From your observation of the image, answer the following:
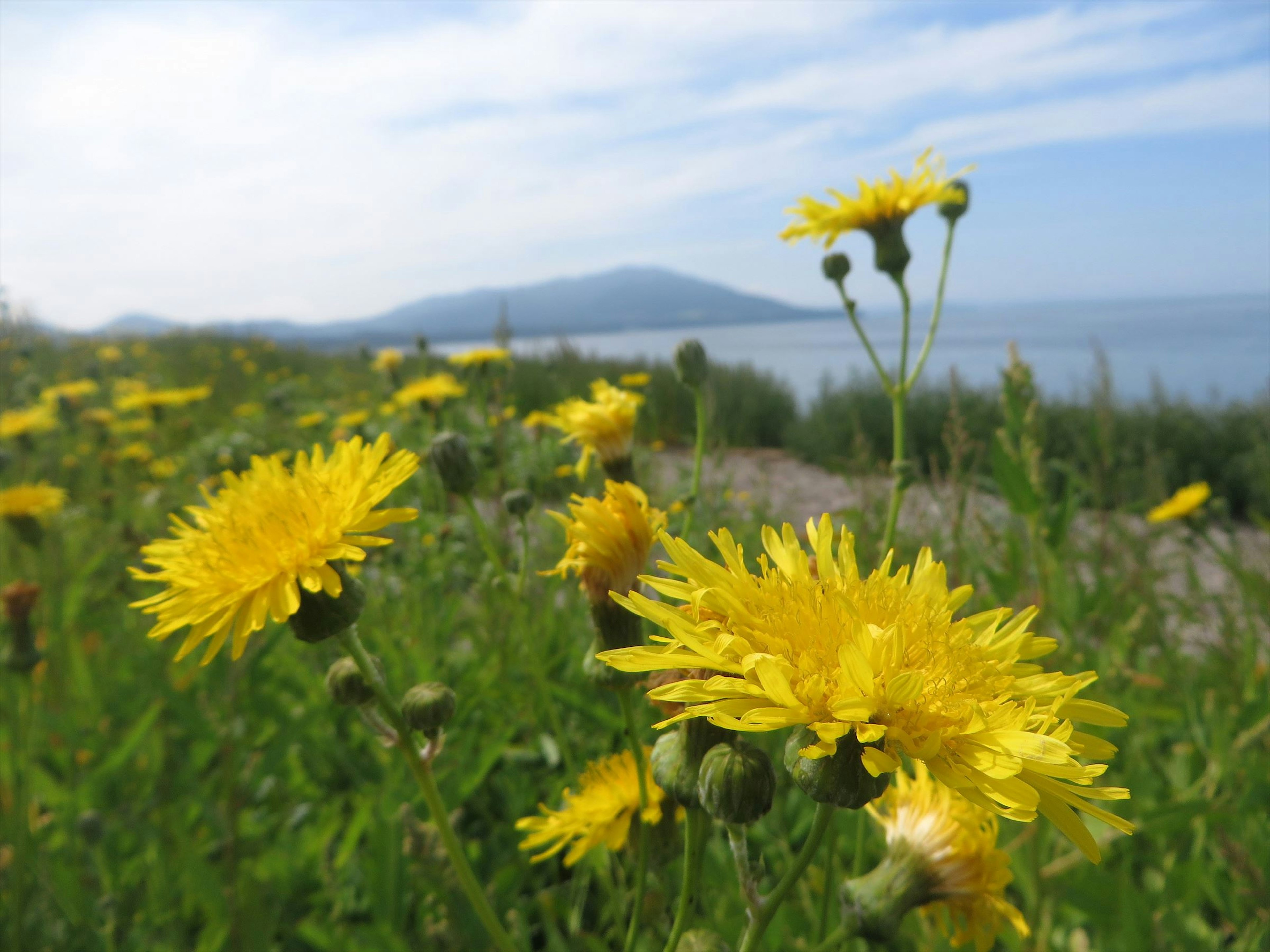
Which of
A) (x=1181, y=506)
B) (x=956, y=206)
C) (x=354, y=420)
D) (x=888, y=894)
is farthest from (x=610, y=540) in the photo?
(x=354, y=420)

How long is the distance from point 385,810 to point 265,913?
10.2 inches

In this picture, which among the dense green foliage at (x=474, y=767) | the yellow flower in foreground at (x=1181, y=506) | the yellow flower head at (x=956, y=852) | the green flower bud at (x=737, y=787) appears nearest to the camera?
the green flower bud at (x=737, y=787)

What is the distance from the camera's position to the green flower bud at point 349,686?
0.92 meters

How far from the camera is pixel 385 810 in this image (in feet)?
5.04

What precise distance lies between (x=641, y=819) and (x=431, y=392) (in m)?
2.88

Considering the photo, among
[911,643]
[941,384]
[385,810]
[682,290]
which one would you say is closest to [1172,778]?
[911,643]

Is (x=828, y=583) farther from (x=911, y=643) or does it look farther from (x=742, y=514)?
(x=742, y=514)

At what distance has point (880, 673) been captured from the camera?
64cm

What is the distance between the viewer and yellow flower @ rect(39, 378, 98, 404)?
197 inches

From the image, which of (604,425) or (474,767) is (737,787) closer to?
(604,425)

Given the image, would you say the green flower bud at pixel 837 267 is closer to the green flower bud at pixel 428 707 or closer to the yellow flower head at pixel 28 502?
the green flower bud at pixel 428 707

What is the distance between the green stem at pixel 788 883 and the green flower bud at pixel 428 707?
41cm

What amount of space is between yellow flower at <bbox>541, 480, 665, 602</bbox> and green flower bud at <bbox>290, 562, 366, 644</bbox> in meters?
0.27

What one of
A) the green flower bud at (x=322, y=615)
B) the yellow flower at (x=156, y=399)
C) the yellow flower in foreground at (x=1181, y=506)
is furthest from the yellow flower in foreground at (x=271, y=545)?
the yellow flower at (x=156, y=399)
